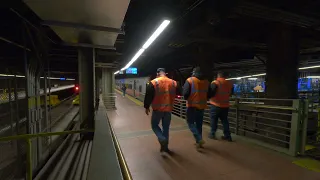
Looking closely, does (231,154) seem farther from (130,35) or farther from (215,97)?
(130,35)

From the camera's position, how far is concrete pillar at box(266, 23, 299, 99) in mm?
5922

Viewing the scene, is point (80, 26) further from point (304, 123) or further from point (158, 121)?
point (304, 123)

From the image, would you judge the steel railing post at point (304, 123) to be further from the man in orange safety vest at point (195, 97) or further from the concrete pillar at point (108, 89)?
the concrete pillar at point (108, 89)

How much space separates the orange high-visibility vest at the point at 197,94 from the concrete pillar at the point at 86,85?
2.97 metres

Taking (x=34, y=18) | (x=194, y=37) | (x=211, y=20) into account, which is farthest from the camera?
(x=194, y=37)

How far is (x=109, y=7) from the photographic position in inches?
90.9

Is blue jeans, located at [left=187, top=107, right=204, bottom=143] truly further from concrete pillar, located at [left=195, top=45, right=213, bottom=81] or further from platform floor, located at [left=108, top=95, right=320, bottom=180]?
concrete pillar, located at [left=195, top=45, right=213, bottom=81]

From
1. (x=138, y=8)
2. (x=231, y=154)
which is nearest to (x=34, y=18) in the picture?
(x=138, y=8)

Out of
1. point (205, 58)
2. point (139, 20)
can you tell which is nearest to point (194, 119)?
point (139, 20)

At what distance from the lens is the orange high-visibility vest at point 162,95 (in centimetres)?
322

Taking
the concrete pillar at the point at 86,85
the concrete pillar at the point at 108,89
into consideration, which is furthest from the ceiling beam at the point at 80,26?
the concrete pillar at the point at 108,89

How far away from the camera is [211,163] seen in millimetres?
2934

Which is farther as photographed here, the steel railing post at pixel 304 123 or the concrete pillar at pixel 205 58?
the concrete pillar at pixel 205 58

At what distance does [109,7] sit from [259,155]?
3650 mm
